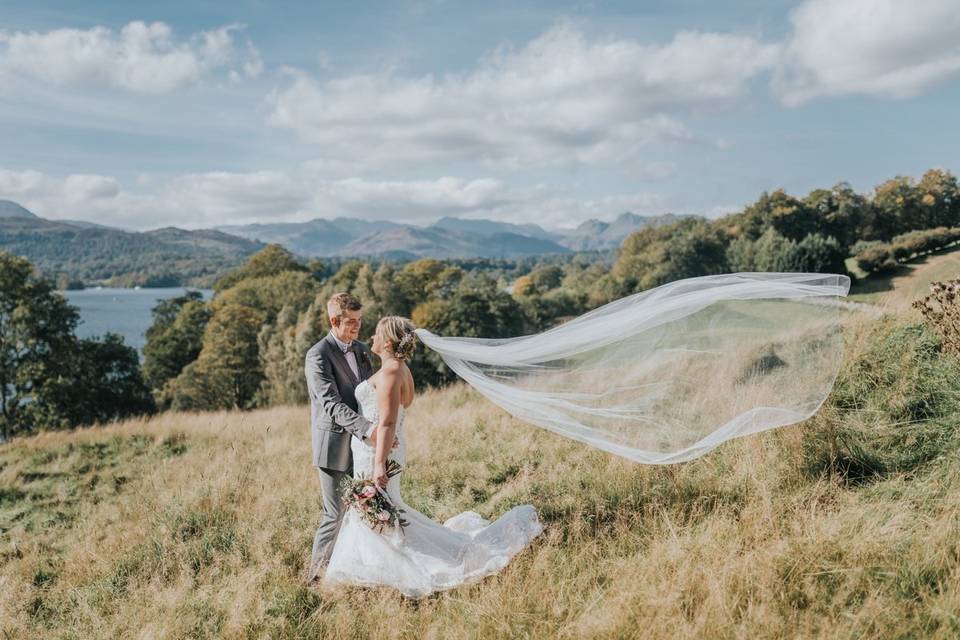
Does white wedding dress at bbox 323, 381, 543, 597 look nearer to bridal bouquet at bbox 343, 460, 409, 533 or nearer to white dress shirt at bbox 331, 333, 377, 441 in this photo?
bridal bouquet at bbox 343, 460, 409, 533

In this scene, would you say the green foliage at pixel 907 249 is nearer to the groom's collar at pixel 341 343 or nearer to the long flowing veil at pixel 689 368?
the long flowing veil at pixel 689 368

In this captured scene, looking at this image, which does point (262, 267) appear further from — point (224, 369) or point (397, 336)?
point (397, 336)

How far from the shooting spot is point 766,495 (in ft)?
17.5

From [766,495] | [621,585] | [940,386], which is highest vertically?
[940,386]

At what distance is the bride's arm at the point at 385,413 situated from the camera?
482cm

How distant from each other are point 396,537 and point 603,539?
1959 millimetres

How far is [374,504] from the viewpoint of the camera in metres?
4.90

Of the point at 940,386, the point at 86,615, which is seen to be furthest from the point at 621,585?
the point at 86,615

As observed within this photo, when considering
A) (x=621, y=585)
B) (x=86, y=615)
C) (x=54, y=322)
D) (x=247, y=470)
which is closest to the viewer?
(x=621, y=585)

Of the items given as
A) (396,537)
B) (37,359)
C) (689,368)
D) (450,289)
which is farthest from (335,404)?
(450,289)

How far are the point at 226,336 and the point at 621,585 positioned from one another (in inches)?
1722

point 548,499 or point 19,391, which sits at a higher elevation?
point 548,499

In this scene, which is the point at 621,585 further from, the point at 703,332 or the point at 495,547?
the point at 703,332

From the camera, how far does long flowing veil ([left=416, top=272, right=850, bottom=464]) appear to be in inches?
206
